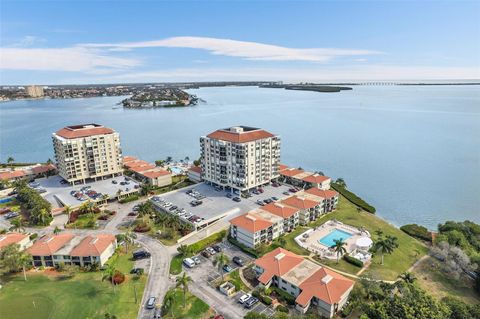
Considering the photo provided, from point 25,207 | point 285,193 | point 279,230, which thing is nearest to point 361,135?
point 285,193

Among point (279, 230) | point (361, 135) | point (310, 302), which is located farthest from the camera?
point (361, 135)

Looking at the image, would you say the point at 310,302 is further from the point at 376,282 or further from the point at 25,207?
the point at 25,207

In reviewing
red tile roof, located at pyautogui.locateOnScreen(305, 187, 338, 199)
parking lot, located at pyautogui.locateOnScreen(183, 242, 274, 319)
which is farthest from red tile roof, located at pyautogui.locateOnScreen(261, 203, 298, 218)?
parking lot, located at pyautogui.locateOnScreen(183, 242, 274, 319)

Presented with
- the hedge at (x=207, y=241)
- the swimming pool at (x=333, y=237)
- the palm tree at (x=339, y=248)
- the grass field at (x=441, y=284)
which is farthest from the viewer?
the swimming pool at (x=333, y=237)

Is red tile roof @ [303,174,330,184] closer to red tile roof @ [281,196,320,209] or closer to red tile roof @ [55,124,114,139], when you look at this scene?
red tile roof @ [281,196,320,209]

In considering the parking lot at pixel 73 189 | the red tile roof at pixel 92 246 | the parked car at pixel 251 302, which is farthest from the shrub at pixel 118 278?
the parking lot at pixel 73 189

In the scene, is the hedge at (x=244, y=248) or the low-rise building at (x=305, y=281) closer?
the low-rise building at (x=305, y=281)

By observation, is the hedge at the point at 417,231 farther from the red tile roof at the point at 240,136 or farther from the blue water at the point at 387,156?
the red tile roof at the point at 240,136
